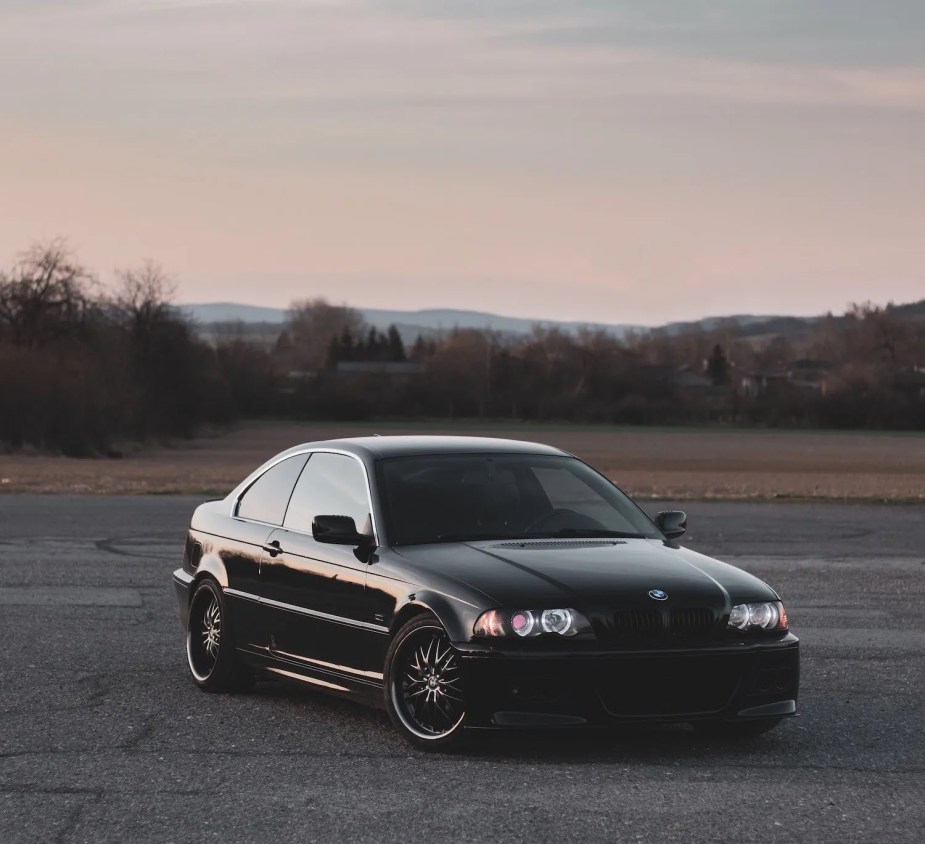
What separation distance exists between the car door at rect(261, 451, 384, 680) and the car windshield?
0.21 meters

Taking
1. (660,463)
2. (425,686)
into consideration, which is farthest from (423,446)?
(660,463)

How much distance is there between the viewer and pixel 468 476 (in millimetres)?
8320

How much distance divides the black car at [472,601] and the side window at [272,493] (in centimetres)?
1

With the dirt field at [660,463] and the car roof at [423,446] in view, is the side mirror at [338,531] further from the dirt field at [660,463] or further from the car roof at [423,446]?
the dirt field at [660,463]

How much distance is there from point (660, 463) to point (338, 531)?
2412 inches

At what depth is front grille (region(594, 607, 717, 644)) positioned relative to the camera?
22.7 ft

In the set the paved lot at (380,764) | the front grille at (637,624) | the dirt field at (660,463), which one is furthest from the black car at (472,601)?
the dirt field at (660,463)

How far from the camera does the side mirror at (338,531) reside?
25.6 feet

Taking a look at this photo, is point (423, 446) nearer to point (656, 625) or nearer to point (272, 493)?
point (272, 493)

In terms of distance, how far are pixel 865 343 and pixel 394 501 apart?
168076mm

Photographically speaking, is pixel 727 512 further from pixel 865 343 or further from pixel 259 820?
pixel 865 343

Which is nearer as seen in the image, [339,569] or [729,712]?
[729,712]

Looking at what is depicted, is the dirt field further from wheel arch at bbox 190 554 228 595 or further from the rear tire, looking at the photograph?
the rear tire

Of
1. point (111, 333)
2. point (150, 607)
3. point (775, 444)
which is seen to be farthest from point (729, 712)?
point (775, 444)
